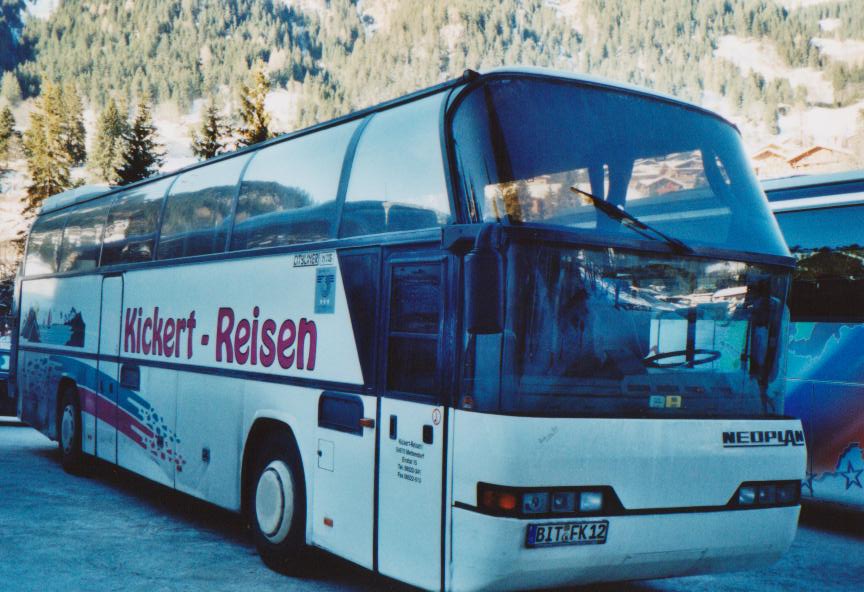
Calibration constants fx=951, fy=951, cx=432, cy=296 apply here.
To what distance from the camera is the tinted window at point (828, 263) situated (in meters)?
8.50

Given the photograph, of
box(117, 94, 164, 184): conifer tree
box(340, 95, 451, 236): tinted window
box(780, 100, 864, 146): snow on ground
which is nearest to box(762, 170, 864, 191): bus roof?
box(340, 95, 451, 236): tinted window

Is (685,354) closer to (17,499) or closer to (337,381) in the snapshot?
(337,381)

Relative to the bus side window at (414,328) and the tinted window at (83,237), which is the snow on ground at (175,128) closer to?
the tinted window at (83,237)

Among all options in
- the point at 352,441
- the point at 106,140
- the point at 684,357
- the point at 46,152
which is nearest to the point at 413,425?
the point at 352,441

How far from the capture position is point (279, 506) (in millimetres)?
6609

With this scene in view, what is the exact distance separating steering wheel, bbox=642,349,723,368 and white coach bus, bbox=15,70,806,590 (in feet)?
0.04

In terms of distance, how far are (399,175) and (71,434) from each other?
7.10 meters

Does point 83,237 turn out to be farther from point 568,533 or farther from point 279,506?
point 568,533

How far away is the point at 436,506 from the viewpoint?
16.4 feet

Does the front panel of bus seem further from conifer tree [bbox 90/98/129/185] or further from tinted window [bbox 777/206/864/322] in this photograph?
conifer tree [bbox 90/98/129/185]

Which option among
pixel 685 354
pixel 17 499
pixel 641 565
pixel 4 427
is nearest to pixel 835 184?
pixel 685 354

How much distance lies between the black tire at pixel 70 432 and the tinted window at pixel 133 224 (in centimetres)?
182

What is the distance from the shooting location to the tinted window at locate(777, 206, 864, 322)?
8.50 m

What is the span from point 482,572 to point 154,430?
5.20m
